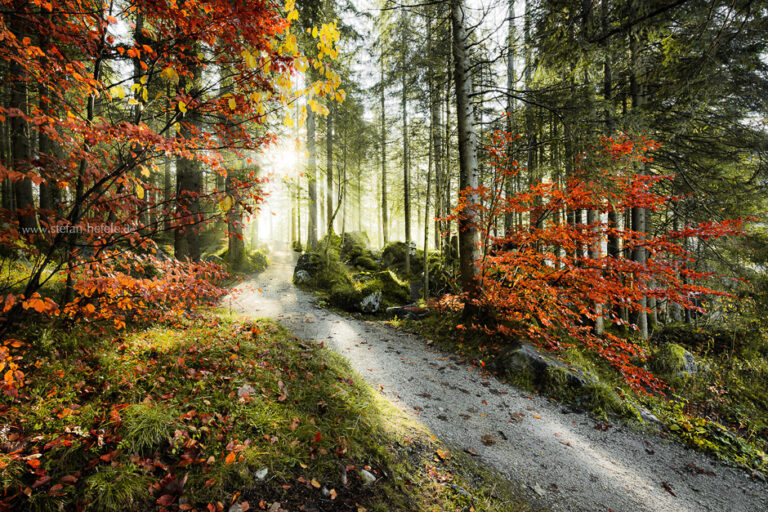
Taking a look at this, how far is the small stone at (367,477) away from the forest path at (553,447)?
54.5 inches

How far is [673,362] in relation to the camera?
6629 mm

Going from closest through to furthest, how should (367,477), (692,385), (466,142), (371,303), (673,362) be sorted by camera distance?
(367,477)
(692,385)
(466,142)
(673,362)
(371,303)

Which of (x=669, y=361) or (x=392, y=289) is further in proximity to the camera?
(x=392, y=289)

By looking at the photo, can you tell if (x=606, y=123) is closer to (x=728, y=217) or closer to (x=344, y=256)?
(x=728, y=217)

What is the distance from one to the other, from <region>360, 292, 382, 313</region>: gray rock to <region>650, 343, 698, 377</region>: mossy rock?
7431 millimetres

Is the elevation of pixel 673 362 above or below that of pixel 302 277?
below

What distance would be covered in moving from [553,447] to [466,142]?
5.95 meters

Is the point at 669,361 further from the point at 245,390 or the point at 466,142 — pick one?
the point at 245,390

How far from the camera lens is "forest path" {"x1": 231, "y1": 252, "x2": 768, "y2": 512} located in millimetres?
3248

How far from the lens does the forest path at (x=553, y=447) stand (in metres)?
3.25

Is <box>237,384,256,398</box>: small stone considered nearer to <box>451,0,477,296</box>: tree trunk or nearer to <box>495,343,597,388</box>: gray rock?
<box>495,343,597,388</box>: gray rock

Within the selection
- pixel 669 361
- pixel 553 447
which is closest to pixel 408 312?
pixel 553 447

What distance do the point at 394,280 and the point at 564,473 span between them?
7728mm

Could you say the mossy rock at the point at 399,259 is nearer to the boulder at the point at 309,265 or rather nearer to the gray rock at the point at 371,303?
the boulder at the point at 309,265
